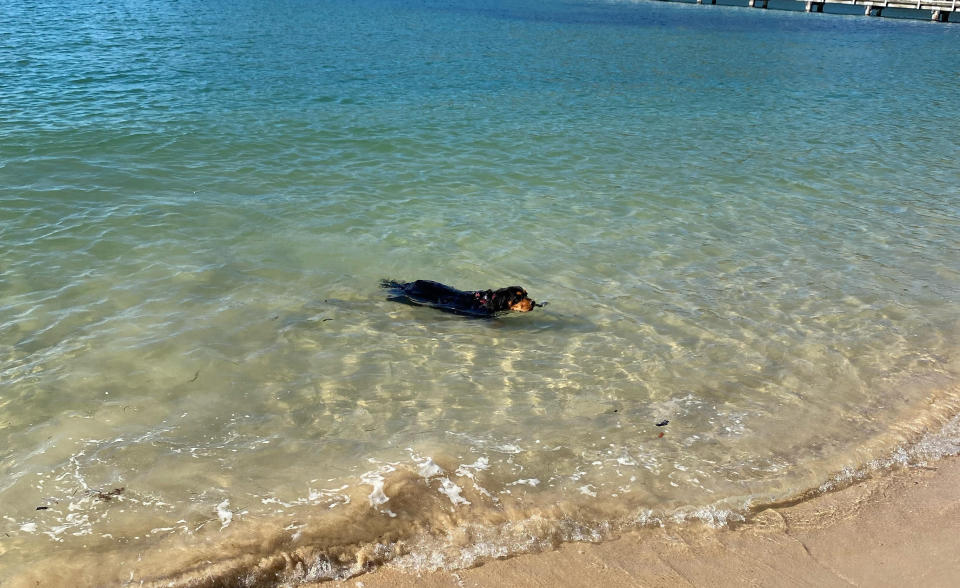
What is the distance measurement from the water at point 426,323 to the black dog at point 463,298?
0.74 ft

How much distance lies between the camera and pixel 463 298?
7348 mm

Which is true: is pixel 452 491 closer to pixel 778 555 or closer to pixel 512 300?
pixel 778 555

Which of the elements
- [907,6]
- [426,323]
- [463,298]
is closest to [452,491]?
[426,323]

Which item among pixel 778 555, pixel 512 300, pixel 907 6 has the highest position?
pixel 907 6

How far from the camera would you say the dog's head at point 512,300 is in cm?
703

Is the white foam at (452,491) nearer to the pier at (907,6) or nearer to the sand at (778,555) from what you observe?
the sand at (778,555)

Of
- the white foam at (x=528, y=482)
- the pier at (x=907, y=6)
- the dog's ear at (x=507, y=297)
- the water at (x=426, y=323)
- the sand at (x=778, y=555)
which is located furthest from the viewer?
the pier at (x=907, y=6)

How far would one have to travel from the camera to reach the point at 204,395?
567 centimetres

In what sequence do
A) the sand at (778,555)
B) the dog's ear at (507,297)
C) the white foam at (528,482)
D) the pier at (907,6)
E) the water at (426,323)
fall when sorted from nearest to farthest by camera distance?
the sand at (778,555), the water at (426,323), the white foam at (528,482), the dog's ear at (507,297), the pier at (907,6)

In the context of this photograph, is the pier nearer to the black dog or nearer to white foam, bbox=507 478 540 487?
the black dog

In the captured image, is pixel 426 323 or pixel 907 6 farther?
pixel 907 6

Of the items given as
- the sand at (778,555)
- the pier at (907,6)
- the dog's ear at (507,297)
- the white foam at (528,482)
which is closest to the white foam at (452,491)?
the white foam at (528,482)

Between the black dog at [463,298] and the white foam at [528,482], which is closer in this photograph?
the white foam at [528,482]

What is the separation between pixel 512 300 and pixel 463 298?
1.98 ft
